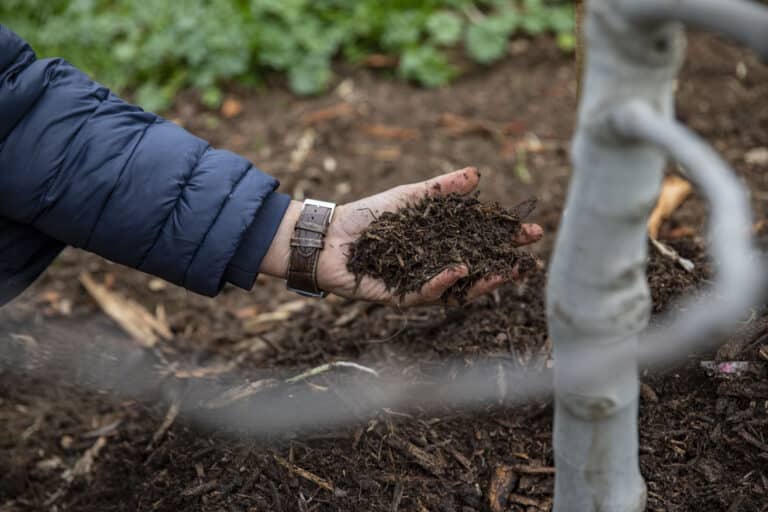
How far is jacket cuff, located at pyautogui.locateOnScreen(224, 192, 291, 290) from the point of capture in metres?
2.14

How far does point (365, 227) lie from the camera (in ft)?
7.15

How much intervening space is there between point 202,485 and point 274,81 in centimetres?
289

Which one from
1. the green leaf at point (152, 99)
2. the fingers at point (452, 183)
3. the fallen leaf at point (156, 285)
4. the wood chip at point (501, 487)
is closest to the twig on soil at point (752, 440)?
the wood chip at point (501, 487)

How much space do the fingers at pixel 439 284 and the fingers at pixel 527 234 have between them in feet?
0.73

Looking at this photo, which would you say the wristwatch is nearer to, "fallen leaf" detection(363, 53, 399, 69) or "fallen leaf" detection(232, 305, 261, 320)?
"fallen leaf" detection(232, 305, 261, 320)

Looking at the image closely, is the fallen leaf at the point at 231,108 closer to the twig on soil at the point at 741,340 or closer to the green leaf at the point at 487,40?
the green leaf at the point at 487,40

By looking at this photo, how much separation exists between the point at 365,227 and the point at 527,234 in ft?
1.54

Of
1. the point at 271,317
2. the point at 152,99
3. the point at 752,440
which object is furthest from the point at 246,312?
the point at 752,440

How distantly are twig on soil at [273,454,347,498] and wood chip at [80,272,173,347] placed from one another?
3.49 feet

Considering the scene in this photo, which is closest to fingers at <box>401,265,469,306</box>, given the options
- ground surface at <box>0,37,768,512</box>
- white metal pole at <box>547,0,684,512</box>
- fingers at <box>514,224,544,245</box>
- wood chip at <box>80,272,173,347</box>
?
fingers at <box>514,224,544,245</box>

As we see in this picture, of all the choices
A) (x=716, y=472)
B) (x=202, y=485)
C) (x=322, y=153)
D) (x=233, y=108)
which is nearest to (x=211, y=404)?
(x=202, y=485)

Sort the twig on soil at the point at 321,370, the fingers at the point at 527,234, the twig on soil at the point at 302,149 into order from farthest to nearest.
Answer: the twig on soil at the point at 302,149 → the twig on soil at the point at 321,370 → the fingers at the point at 527,234

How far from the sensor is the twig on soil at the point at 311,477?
1953 millimetres

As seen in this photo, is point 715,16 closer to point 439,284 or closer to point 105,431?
point 439,284
